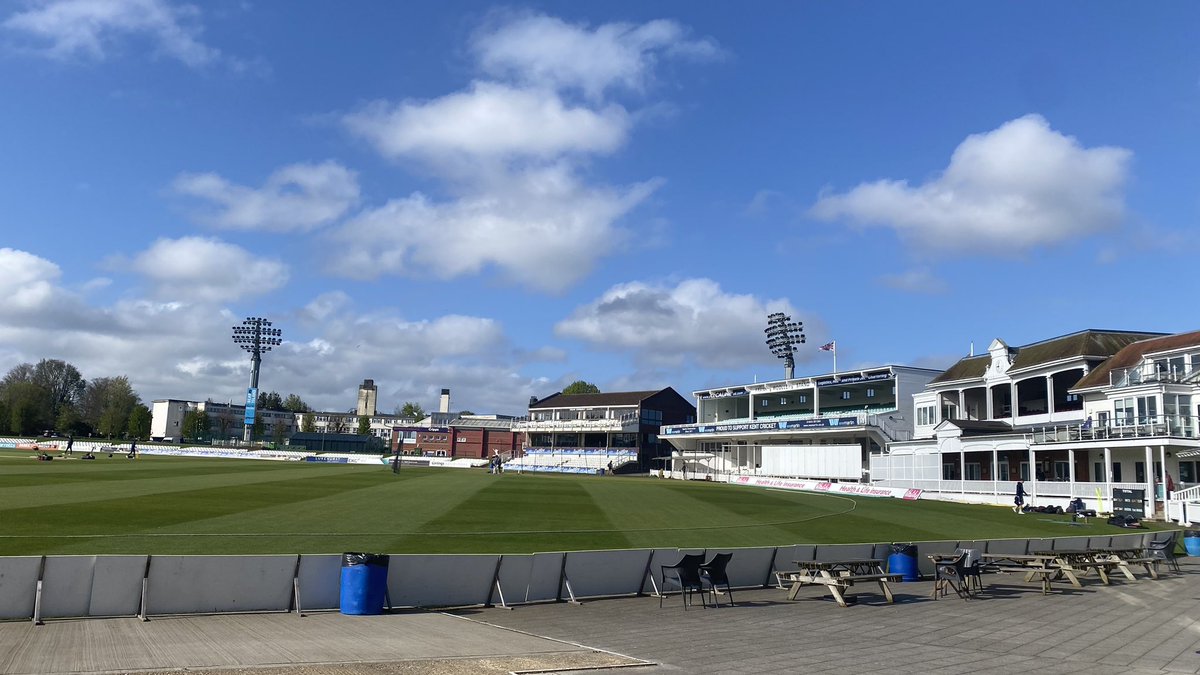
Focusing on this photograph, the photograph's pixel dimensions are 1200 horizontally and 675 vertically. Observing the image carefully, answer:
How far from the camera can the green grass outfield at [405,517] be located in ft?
66.6

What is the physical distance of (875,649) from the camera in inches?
451

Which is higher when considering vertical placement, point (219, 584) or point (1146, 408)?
point (1146, 408)

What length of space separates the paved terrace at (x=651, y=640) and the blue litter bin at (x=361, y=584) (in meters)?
0.31

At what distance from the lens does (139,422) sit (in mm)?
144750

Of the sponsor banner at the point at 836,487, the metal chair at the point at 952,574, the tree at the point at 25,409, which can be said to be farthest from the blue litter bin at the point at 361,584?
the tree at the point at 25,409

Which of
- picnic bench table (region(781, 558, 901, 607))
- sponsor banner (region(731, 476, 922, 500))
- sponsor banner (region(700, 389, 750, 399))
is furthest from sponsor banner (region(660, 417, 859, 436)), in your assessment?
picnic bench table (region(781, 558, 901, 607))

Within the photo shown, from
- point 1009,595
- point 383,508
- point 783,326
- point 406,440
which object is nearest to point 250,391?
point 406,440

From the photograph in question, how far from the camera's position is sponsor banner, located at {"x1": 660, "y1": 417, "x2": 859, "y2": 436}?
73438 millimetres

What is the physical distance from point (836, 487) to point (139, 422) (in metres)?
129

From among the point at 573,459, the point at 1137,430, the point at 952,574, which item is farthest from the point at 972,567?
the point at 573,459

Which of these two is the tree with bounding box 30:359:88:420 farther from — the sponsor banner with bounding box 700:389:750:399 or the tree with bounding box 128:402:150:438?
the sponsor banner with bounding box 700:389:750:399

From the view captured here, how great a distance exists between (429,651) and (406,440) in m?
127

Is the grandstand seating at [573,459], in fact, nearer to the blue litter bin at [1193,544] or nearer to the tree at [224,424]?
the blue litter bin at [1193,544]

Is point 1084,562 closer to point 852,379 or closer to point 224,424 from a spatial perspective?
point 852,379
